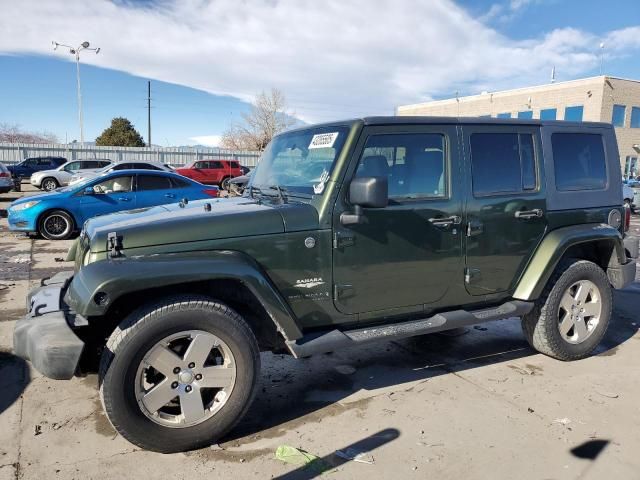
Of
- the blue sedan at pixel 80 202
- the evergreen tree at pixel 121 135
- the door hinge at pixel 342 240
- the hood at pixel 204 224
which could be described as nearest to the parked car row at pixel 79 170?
the blue sedan at pixel 80 202

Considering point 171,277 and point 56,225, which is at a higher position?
point 171,277

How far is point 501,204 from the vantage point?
155 inches

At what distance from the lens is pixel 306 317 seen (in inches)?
131

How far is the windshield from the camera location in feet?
11.3

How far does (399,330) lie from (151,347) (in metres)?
1.69

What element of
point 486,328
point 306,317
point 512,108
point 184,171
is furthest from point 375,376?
point 512,108

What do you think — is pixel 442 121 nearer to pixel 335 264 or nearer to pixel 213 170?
pixel 335 264

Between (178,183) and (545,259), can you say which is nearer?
(545,259)

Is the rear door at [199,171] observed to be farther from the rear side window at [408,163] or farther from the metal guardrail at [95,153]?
the rear side window at [408,163]

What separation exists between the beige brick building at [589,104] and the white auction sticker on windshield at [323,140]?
112 feet

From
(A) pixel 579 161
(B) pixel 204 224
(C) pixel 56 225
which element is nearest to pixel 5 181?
(C) pixel 56 225

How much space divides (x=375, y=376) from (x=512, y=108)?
4325 cm

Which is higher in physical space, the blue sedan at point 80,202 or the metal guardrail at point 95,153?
the metal guardrail at point 95,153

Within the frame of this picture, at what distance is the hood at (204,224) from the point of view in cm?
295
